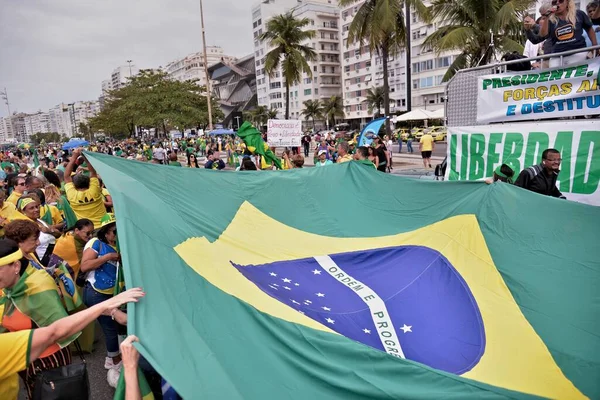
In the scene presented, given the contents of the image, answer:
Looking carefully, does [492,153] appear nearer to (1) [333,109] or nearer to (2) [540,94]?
(2) [540,94]

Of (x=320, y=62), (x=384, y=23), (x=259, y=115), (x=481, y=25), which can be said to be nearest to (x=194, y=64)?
(x=259, y=115)

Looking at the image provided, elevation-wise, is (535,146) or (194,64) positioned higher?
(194,64)

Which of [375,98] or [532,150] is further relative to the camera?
[375,98]

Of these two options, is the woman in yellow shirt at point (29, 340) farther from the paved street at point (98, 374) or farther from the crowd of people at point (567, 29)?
the crowd of people at point (567, 29)

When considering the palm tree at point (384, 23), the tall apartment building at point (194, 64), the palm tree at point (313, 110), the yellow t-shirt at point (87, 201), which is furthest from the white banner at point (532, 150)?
the tall apartment building at point (194, 64)

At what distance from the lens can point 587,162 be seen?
225 inches

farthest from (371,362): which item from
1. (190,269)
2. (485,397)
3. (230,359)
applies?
(190,269)

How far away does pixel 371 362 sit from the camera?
2.22m

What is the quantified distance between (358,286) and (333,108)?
71.5 meters

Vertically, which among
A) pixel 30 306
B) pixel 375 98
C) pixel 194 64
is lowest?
pixel 30 306

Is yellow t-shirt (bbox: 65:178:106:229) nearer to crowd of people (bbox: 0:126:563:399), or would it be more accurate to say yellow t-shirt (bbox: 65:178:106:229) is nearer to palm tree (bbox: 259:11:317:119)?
crowd of people (bbox: 0:126:563:399)

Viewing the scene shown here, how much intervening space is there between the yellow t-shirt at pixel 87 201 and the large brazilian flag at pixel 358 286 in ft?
6.83

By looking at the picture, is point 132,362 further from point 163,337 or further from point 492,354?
point 492,354

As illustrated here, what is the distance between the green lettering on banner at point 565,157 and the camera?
19.4 feet
